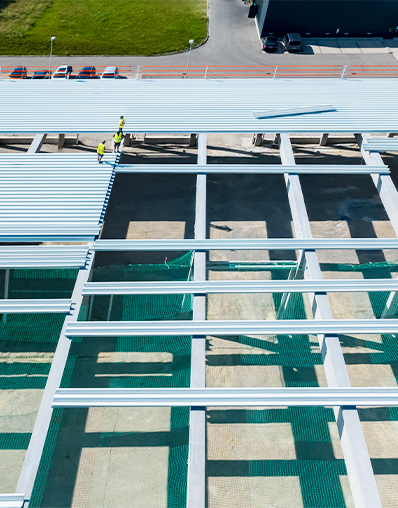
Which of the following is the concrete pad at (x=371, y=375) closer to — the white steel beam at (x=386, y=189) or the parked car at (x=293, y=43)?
the white steel beam at (x=386, y=189)

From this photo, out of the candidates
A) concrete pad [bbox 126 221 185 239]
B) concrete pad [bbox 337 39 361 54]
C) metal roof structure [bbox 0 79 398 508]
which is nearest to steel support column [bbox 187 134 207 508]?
metal roof structure [bbox 0 79 398 508]

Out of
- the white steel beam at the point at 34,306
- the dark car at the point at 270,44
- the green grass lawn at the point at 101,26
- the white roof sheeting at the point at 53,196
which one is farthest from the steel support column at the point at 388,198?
the green grass lawn at the point at 101,26

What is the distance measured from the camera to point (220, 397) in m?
11.4

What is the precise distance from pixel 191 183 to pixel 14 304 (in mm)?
13890

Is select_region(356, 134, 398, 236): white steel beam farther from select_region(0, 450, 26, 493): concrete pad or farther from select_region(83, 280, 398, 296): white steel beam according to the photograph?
select_region(0, 450, 26, 493): concrete pad

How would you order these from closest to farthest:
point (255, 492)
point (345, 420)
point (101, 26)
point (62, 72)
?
point (345, 420) → point (255, 492) → point (62, 72) → point (101, 26)

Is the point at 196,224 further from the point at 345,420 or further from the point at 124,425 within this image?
the point at 345,420

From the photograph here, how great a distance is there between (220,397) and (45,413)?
493 centimetres

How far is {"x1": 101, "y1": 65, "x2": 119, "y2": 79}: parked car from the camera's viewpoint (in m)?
37.1

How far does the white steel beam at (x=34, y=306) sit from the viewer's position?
1314 cm

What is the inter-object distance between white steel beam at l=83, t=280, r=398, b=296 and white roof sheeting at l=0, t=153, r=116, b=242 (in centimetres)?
263

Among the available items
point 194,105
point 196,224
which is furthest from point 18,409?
point 194,105

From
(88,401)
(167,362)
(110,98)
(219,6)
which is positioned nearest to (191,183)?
(110,98)

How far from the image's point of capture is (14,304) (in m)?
13.3
